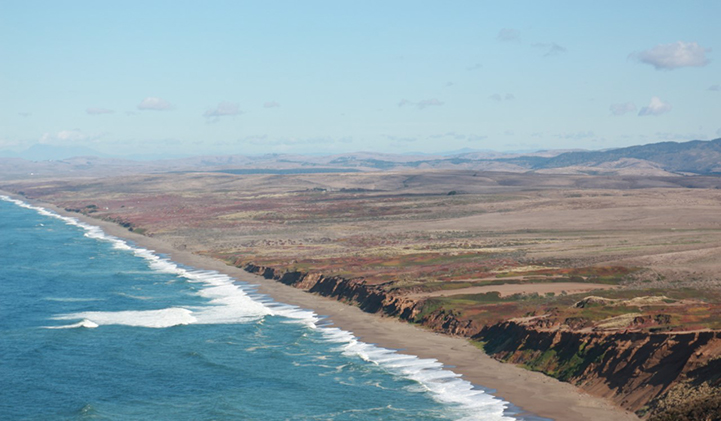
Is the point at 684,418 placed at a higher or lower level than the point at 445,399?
higher

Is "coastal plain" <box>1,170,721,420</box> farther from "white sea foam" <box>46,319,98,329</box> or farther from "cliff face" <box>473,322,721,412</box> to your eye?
"white sea foam" <box>46,319,98,329</box>

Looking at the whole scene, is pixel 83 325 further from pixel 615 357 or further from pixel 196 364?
pixel 615 357

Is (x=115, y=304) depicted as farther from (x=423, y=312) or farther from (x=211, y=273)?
(x=423, y=312)

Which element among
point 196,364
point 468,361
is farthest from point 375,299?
point 196,364

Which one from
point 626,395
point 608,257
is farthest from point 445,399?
point 608,257

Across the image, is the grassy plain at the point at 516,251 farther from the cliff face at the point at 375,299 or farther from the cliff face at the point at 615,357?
the cliff face at the point at 615,357

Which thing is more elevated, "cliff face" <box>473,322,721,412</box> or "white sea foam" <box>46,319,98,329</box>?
"cliff face" <box>473,322,721,412</box>

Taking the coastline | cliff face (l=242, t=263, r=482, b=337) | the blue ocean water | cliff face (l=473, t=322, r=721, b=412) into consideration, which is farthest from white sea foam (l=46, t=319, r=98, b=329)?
cliff face (l=473, t=322, r=721, b=412)
